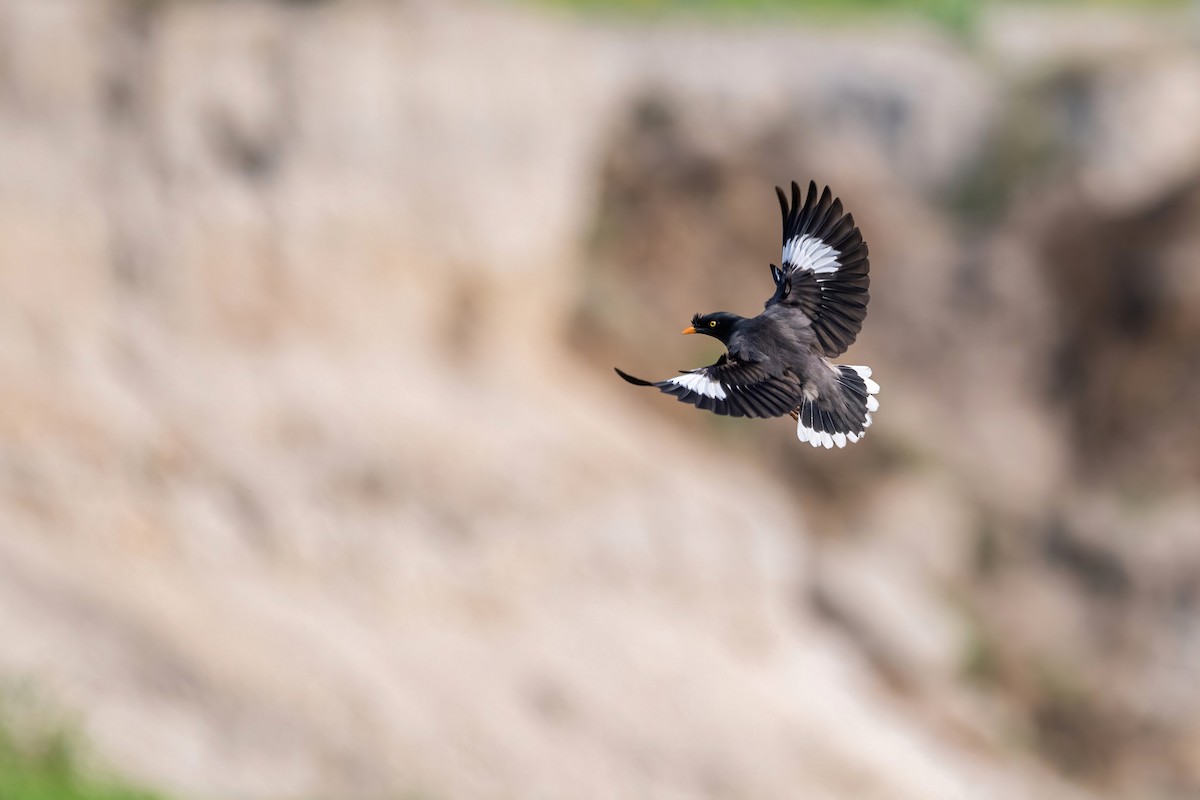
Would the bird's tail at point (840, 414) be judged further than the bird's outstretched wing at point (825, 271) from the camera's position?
No

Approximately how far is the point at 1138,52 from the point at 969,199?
3.01 m

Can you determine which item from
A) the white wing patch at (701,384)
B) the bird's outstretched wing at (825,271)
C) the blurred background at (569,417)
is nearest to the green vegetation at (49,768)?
the blurred background at (569,417)

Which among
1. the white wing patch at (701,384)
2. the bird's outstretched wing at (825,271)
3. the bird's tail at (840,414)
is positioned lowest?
the white wing patch at (701,384)

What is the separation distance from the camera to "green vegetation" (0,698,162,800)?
9031 millimetres

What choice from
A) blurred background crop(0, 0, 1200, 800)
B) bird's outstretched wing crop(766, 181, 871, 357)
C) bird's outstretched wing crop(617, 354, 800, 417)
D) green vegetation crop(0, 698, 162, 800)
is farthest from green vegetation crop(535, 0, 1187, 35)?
bird's outstretched wing crop(617, 354, 800, 417)

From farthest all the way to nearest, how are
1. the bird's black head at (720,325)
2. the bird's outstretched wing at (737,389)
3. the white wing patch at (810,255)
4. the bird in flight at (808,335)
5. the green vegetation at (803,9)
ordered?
the green vegetation at (803,9), the white wing patch at (810,255), the bird's black head at (720,325), the bird in flight at (808,335), the bird's outstretched wing at (737,389)

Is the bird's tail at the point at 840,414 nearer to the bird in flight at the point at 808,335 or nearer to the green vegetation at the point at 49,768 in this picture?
the bird in flight at the point at 808,335

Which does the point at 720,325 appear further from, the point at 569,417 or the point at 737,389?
the point at 569,417

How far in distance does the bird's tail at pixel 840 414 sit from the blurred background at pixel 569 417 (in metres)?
5.61

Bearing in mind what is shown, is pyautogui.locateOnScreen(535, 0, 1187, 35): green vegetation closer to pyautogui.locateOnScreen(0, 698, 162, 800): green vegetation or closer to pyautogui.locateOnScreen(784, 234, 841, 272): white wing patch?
pyautogui.locateOnScreen(0, 698, 162, 800): green vegetation

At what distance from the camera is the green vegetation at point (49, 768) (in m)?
9.03

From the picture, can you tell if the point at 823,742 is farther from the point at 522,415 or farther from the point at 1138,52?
the point at 1138,52

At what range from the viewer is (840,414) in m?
5.12

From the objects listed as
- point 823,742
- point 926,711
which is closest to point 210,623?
point 823,742
